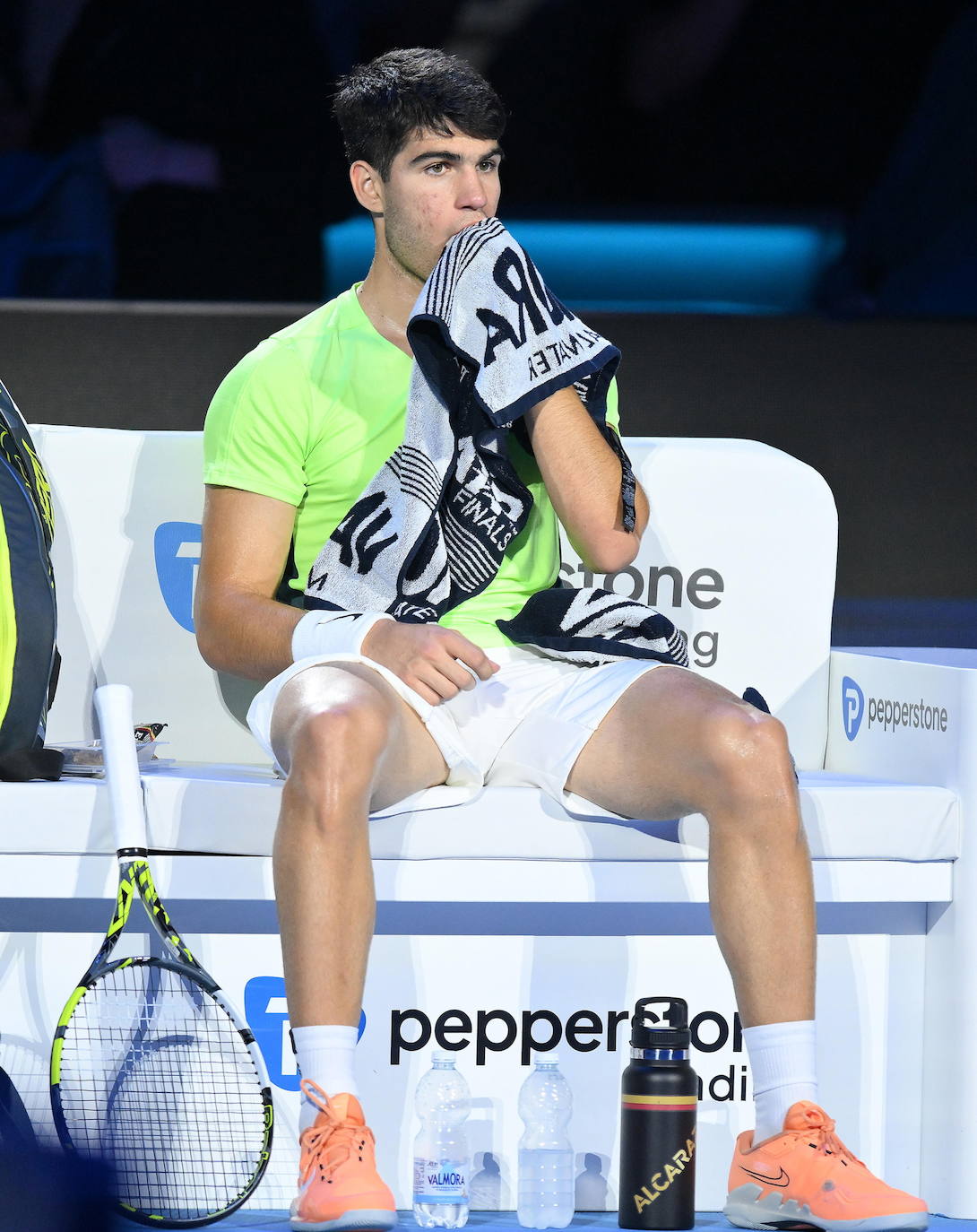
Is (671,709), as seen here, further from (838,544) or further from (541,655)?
(838,544)

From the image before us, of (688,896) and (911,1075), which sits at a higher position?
(688,896)

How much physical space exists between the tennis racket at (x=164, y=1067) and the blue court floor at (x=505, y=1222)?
122mm

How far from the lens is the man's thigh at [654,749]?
193cm

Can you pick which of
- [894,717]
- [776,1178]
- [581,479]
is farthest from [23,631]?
[894,717]

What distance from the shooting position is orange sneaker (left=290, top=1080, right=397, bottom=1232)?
164cm

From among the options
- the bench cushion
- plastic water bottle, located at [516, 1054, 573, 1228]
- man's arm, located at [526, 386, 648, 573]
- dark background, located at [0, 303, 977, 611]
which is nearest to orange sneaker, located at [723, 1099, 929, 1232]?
plastic water bottle, located at [516, 1054, 573, 1228]

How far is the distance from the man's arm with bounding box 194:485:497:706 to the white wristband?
0.6 inches

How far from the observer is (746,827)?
188cm

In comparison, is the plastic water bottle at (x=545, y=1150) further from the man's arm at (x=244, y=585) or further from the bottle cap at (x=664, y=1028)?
the man's arm at (x=244, y=585)

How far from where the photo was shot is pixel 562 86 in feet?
11.3

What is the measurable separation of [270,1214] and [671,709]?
797 mm

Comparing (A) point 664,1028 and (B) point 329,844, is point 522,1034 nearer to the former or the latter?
(A) point 664,1028

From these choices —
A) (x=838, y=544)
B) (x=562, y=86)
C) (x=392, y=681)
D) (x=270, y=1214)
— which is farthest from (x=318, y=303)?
(x=270, y=1214)

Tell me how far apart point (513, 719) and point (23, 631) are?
64cm
